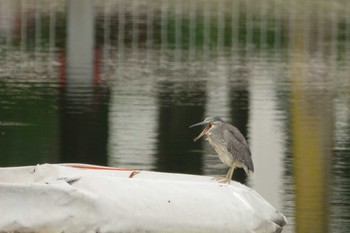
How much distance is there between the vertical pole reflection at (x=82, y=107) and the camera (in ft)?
58.5

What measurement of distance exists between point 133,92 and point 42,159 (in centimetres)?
725

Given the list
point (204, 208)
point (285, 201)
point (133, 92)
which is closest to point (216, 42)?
point (133, 92)

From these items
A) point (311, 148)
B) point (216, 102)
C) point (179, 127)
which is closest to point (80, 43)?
point (216, 102)

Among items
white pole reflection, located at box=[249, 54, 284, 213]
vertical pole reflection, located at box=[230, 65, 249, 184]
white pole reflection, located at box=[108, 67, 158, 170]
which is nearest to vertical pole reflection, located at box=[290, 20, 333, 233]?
white pole reflection, located at box=[249, 54, 284, 213]

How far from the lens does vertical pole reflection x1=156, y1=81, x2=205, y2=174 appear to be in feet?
55.0

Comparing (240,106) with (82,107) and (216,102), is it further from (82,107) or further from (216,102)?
(82,107)

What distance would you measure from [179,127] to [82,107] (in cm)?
230

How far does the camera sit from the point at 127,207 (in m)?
11.4

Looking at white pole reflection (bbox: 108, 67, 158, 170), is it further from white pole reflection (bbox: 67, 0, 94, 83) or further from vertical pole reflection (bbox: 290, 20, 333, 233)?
vertical pole reflection (bbox: 290, 20, 333, 233)

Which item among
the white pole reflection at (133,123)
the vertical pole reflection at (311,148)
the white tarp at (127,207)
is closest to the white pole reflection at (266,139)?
the vertical pole reflection at (311,148)

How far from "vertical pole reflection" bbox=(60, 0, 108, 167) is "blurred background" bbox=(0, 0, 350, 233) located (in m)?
0.03

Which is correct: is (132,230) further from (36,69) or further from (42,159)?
(36,69)

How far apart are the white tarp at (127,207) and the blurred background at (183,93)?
1.49 meters

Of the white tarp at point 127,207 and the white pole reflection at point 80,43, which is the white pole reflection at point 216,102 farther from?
the white tarp at point 127,207
